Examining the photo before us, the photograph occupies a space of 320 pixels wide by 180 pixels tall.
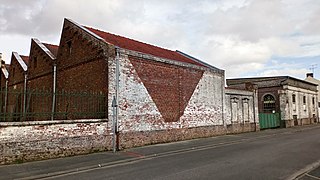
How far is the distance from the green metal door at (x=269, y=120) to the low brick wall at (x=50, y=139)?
68.1ft

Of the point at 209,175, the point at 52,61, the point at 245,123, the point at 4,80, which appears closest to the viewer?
the point at 209,175

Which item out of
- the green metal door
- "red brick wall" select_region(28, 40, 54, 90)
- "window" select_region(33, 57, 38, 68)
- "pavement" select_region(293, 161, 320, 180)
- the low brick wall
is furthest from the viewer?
the green metal door

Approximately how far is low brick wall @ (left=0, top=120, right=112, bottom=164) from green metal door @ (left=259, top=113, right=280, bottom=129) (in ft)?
68.1

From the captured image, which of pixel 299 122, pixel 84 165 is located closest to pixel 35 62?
pixel 84 165

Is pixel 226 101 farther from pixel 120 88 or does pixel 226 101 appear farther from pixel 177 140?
pixel 120 88

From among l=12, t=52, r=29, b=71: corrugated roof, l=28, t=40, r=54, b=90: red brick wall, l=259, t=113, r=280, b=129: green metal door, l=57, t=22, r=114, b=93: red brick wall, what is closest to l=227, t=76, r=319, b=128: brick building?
l=259, t=113, r=280, b=129: green metal door

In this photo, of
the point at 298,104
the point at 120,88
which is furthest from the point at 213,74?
the point at 298,104

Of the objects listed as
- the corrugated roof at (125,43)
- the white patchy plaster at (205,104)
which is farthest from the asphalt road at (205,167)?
the corrugated roof at (125,43)

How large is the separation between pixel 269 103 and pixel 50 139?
31.5 meters

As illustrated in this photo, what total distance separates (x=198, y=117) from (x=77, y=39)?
385 inches

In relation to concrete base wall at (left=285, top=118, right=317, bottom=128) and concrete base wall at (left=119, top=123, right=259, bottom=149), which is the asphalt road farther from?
concrete base wall at (left=285, top=118, right=317, bottom=128)

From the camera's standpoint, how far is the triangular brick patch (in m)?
17.2

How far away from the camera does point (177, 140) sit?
61.2ft

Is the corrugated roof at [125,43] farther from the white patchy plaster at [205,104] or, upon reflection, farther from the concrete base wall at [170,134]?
the concrete base wall at [170,134]
